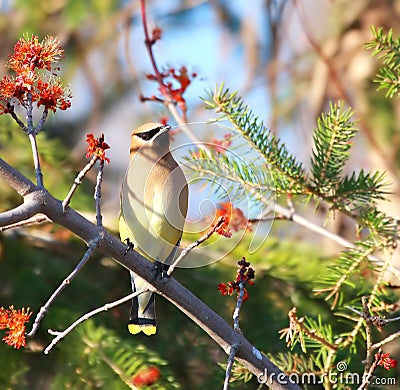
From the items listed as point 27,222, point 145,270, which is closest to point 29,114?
point 27,222

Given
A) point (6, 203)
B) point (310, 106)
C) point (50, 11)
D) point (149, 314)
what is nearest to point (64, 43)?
point (50, 11)

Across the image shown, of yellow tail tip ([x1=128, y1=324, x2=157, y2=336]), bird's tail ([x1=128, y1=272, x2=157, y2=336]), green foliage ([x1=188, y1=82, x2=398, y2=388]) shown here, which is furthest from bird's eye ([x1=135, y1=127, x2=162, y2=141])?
yellow tail tip ([x1=128, y1=324, x2=157, y2=336])

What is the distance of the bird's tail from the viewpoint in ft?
4.34

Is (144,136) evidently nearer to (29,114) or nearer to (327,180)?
(327,180)

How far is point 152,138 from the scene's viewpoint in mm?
1235

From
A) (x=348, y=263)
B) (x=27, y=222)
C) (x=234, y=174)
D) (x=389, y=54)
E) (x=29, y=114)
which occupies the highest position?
(x=389, y=54)

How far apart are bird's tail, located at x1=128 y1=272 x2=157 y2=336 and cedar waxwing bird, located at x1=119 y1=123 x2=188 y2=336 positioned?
0.37 ft

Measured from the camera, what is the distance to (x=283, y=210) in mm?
1285

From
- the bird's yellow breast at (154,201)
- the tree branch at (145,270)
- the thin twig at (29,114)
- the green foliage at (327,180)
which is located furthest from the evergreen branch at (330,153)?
the thin twig at (29,114)

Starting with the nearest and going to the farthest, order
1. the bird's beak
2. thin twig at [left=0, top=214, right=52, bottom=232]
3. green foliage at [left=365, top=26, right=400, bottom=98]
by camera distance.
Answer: thin twig at [left=0, top=214, right=52, bottom=232] → green foliage at [left=365, top=26, right=400, bottom=98] → the bird's beak

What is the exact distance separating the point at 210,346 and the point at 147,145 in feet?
1.54

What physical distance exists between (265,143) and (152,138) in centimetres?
21

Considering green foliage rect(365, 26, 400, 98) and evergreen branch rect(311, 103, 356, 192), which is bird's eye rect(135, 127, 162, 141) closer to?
evergreen branch rect(311, 103, 356, 192)

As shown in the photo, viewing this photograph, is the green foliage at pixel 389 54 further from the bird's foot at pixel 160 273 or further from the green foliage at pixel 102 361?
the green foliage at pixel 102 361
